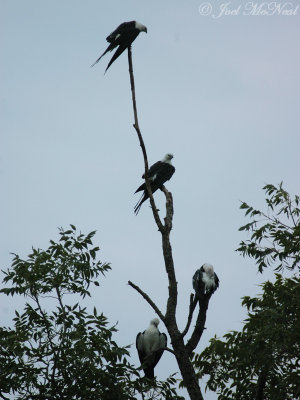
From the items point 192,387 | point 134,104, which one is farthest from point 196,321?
point 134,104

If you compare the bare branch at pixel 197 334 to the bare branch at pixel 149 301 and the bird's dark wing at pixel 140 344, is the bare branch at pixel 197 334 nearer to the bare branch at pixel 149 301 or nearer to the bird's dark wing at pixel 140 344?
the bare branch at pixel 149 301

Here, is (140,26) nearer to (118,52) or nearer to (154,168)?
(118,52)

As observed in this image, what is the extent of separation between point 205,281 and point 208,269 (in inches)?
7.8

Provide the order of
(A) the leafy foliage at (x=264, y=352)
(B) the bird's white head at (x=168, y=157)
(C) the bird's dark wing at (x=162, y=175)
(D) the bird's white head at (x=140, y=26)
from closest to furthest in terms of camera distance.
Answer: (A) the leafy foliage at (x=264, y=352) → (D) the bird's white head at (x=140, y=26) → (C) the bird's dark wing at (x=162, y=175) → (B) the bird's white head at (x=168, y=157)

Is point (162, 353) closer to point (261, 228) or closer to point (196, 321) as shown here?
point (196, 321)

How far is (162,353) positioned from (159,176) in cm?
293

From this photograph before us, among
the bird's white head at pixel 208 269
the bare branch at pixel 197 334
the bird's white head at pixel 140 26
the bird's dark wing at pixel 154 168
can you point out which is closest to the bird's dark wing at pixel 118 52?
the bird's white head at pixel 140 26

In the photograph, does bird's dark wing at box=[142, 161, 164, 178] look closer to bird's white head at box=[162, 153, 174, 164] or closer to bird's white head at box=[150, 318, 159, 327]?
bird's white head at box=[162, 153, 174, 164]

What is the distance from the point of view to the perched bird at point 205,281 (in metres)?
7.18

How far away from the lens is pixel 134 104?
6773mm

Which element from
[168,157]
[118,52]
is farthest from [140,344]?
[118,52]

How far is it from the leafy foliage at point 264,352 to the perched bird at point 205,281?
45cm

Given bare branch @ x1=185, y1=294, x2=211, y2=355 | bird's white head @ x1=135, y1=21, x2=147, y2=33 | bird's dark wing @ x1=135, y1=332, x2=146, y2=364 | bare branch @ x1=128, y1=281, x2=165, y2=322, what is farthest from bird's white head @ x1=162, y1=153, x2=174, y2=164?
bare branch @ x1=128, y1=281, x2=165, y2=322

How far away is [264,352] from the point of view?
19.4 feet
